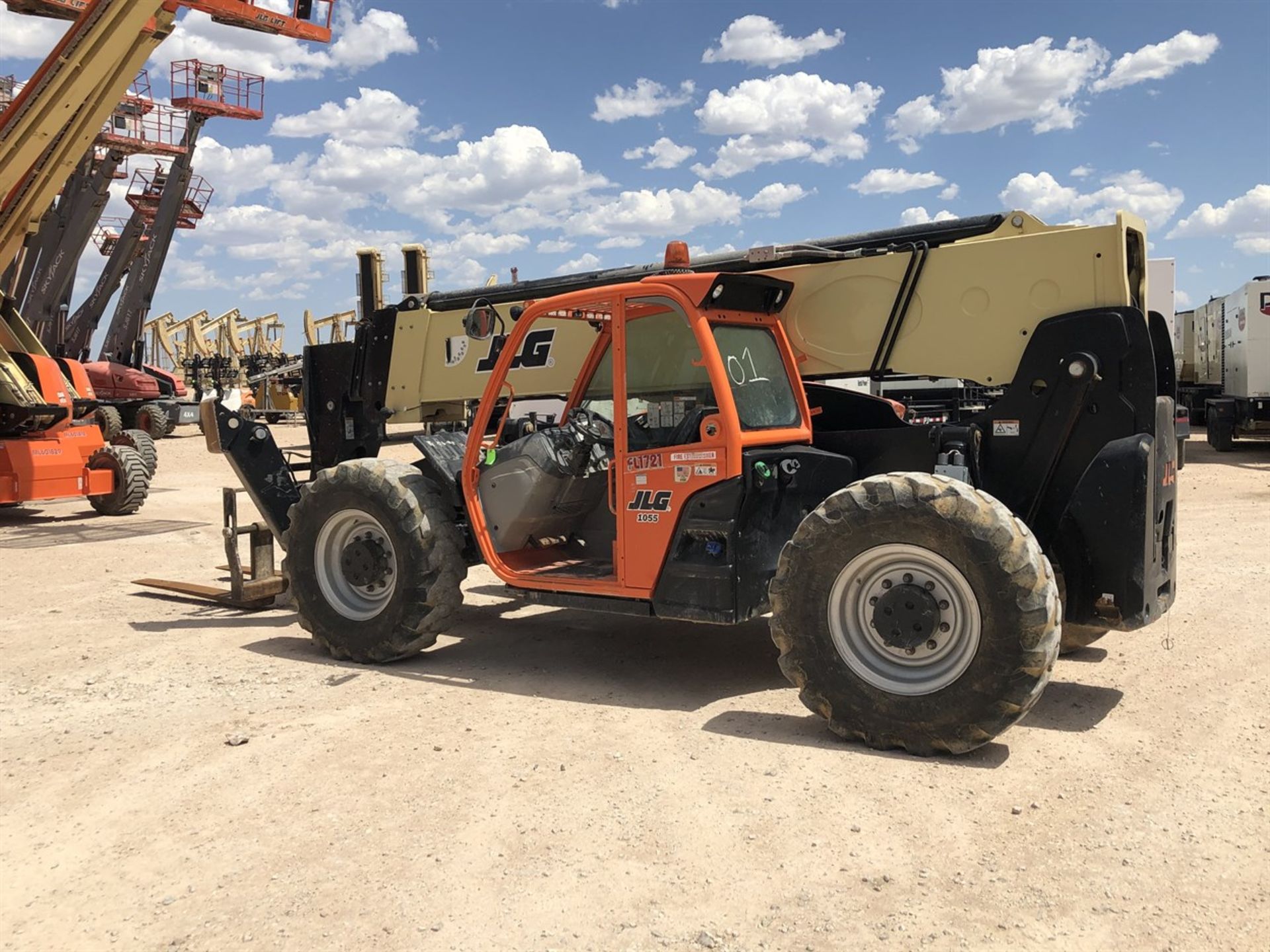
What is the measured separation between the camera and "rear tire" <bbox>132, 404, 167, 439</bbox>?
26.6 m

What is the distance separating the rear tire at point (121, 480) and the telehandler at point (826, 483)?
8.65 metres

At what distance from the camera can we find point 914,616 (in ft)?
15.8

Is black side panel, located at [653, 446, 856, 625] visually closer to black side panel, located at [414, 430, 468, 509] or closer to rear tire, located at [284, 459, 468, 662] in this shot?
rear tire, located at [284, 459, 468, 662]

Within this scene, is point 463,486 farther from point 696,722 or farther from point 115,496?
point 115,496

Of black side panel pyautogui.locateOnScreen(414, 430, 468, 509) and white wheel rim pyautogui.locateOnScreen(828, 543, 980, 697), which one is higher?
black side panel pyautogui.locateOnScreen(414, 430, 468, 509)

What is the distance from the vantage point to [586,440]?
6.82 m

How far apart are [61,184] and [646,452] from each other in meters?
11.8

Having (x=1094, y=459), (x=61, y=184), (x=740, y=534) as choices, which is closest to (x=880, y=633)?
(x=740, y=534)

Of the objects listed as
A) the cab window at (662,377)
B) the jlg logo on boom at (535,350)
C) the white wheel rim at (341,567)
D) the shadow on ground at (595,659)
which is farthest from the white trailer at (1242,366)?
the white wheel rim at (341,567)

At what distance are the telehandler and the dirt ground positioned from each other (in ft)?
1.57

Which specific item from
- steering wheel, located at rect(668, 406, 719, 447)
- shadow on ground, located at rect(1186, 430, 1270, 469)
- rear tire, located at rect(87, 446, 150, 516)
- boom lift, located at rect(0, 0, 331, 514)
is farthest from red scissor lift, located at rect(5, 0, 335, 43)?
shadow on ground, located at rect(1186, 430, 1270, 469)

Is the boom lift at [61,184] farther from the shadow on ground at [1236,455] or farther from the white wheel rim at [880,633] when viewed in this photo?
the shadow on ground at [1236,455]

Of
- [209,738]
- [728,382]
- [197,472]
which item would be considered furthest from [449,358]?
[197,472]

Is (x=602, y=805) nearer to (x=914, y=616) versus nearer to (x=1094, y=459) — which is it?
(x=914, y=616)
